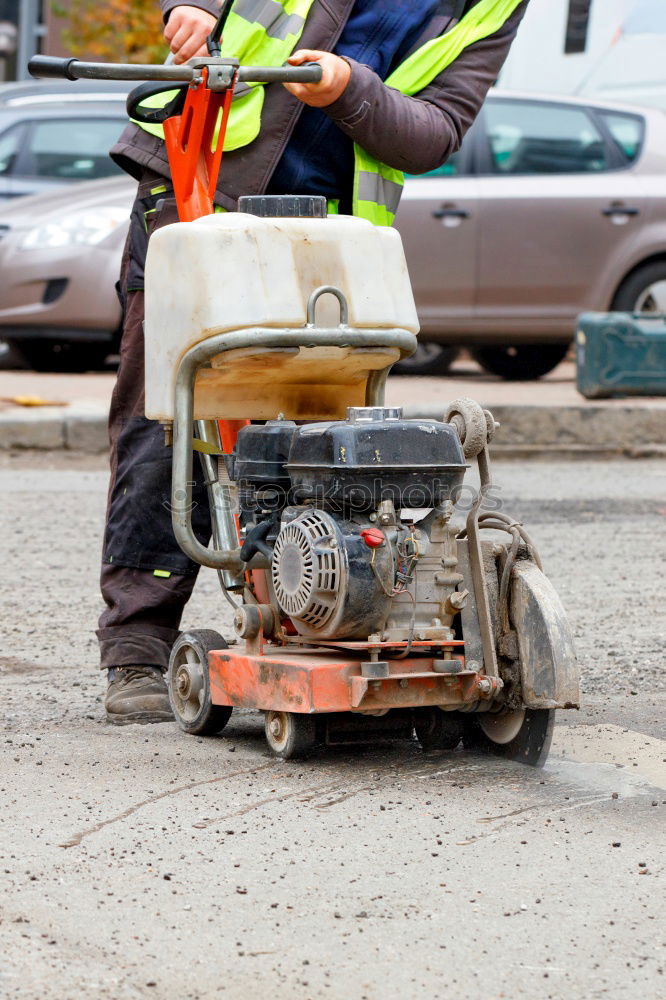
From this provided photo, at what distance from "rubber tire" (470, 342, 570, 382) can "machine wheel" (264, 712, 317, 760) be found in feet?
29.1

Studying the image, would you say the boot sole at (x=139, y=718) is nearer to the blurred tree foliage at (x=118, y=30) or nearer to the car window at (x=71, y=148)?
the car window at (x=71, y=148)

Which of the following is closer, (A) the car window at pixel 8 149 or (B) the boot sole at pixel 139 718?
(B) the boot sole at pixel 139 718

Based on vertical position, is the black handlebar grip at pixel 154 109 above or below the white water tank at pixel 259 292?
above

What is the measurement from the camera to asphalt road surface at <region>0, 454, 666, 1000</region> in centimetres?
235

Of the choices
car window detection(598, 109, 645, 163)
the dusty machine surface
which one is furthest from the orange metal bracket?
car window detection(598, 109, 645, 163)

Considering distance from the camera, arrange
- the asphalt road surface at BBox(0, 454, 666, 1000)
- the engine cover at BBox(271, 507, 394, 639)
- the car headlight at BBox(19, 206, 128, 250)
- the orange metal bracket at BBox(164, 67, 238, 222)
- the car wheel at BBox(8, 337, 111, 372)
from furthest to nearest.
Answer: the car wheel at BBox(8, 337, 111, 372) < the car headlight at BBox(19, 206, 128, 250) < the orange metal bracket at BBox(164, 67, 238, 222) < the engine cover at BBox(271, 507, 394, 639) < the asphalt road surface at BBox(0, 454, 666, 1000)

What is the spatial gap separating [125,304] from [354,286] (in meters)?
0.80

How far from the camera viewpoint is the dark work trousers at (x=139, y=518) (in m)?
3.78

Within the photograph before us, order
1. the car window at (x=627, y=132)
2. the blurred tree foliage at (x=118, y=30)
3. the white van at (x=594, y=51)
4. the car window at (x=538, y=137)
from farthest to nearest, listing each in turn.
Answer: the blurred tree foliage at (x=118, y=30)
the white van at (x=594, y=51)
the car window at (x=627, y=132)
the car window at (x=538, y=137)

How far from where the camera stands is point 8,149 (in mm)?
11320

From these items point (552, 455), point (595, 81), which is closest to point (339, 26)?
point (552, 455)

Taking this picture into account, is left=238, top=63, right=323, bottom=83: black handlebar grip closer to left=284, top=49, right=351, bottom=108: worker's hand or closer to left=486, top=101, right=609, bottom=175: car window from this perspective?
left=284, top=49, right=351, bottom=108: worker's hand

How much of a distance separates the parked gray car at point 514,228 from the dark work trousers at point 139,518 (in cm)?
674

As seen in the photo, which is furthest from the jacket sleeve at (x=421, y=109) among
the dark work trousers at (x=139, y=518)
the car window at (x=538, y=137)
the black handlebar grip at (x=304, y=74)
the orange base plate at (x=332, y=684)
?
the car window at (x=538, y=137)
